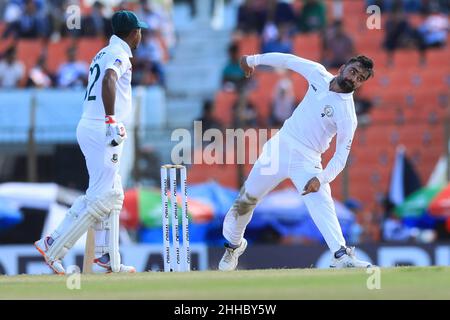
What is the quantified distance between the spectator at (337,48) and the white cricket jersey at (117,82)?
400 inches

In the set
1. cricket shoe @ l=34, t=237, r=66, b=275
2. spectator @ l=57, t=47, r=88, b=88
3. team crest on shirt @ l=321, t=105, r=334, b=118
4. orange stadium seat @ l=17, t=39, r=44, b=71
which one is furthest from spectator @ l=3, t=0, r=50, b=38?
team crest on shirt @ l=321, t=105, r=334, b=118

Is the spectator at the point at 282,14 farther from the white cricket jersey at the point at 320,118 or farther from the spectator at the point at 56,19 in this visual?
the white cricket jersey at the point at 320,118

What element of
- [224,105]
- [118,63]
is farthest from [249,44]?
[118,63]

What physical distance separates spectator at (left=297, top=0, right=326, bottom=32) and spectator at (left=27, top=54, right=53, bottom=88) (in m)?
4.37

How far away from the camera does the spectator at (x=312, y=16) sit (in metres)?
22.7

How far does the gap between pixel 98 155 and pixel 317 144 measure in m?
1.97

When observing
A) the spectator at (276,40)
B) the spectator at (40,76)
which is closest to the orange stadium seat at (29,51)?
the spectator at (40,76)

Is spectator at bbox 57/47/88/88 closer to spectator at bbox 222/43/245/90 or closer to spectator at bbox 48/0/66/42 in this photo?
spectator at bbox 48/0/66/42

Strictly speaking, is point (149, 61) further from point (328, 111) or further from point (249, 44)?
point (328, 111)

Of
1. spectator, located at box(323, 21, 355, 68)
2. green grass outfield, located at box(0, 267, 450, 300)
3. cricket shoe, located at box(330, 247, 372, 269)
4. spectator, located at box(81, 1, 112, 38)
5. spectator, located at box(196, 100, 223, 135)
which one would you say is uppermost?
spectator, located at box(81, 1, 112, 38)

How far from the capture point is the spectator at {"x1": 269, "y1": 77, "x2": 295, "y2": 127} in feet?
65.9

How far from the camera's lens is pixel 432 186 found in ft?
61.3

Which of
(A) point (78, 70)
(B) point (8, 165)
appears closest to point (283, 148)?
(B) point (8, 165)
